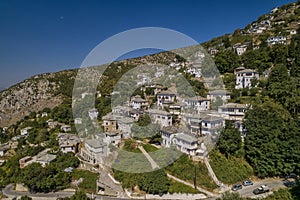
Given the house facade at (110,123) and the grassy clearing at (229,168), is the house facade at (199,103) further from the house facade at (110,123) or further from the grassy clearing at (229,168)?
the house facade at (110,123)

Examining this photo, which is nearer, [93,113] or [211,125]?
[211,125]

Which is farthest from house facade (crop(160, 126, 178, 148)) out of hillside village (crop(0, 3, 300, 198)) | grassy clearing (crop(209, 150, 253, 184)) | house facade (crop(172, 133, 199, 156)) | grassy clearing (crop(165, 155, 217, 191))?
grassy clearing (crop(209, 150, 253, 184))

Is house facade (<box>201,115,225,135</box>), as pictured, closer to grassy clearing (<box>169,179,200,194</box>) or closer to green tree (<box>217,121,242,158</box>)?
green tree (<box>217,121,242,158</box>)

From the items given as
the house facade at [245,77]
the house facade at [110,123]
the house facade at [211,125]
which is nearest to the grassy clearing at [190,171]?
the house facade at [211,125]

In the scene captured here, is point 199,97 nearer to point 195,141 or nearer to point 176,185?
point 195,141

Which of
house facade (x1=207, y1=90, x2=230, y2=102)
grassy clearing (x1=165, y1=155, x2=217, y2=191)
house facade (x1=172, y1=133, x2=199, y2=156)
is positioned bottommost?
grassy clearing (x1=165, y1=155, x2=217, y2=191)

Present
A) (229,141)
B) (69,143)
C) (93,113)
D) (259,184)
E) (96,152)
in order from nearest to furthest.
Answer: (259,184), (229,141), (96,152), (69,143), (93,113)

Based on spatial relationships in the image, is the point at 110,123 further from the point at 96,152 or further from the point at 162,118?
the point at 162,118

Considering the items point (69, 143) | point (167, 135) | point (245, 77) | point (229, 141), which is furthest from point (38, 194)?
point (245, 77)

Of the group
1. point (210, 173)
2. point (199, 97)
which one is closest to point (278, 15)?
point (199, 97)
